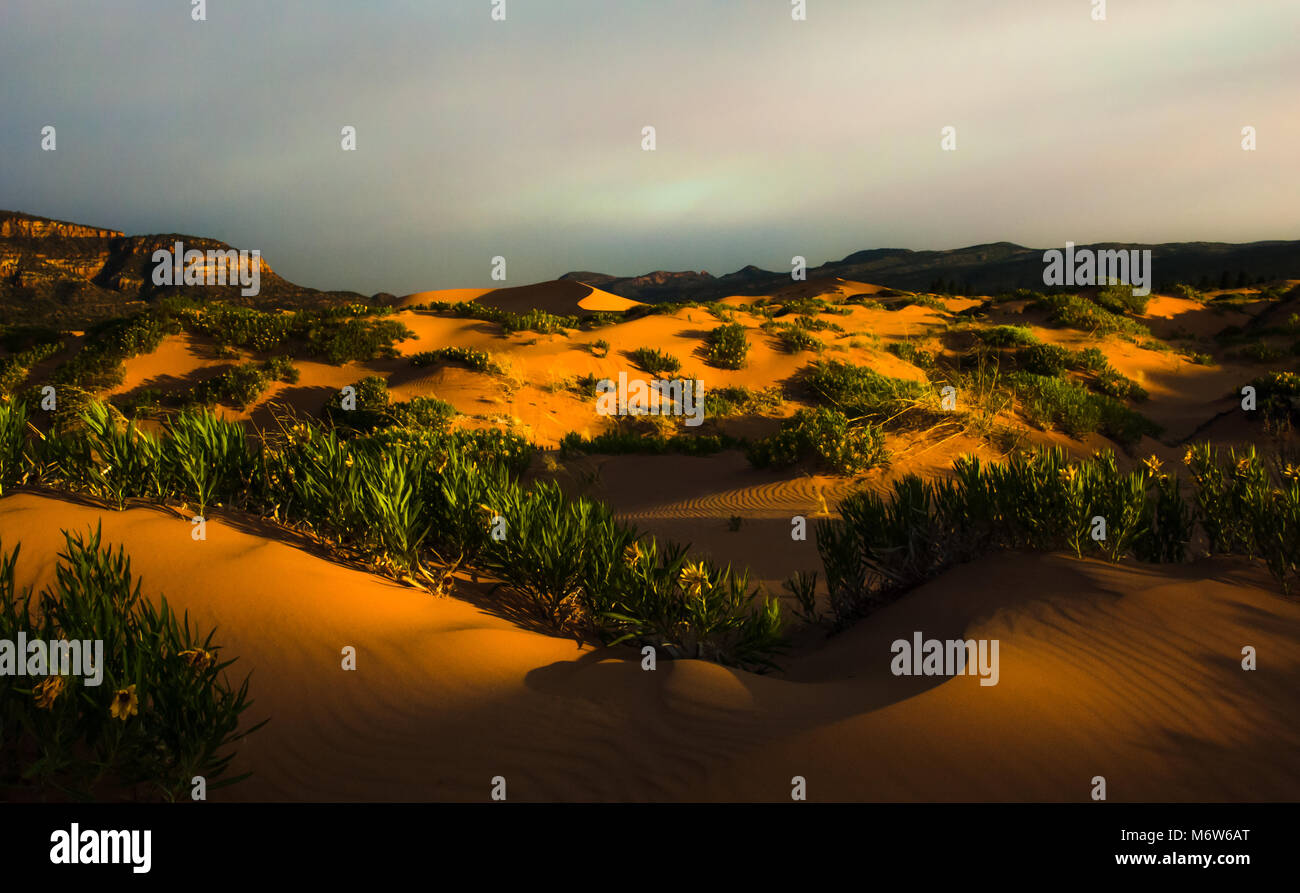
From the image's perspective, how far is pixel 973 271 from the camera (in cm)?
10850

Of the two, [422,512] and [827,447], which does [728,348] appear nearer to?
[827,447]

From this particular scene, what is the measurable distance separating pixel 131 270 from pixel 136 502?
247 feet

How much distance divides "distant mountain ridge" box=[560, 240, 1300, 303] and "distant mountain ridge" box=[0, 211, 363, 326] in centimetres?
3222

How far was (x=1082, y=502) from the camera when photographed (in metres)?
3.78

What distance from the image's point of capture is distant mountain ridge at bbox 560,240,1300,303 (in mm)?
75188

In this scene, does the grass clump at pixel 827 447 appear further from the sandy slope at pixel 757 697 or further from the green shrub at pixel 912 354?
the green shrub at pixel 912 354

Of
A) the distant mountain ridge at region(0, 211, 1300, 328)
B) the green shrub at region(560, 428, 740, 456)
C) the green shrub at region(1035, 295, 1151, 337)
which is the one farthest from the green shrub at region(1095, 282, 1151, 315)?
the green shrub at region(560, 428, 740, 456)

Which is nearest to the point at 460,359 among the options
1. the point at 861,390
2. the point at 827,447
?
the point at 861,390

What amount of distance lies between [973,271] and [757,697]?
120194 mm

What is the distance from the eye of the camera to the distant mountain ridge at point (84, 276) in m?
44.2

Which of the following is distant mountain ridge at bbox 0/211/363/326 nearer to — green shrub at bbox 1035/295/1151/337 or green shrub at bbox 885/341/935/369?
green shrub at bbox 885/341/935/369
